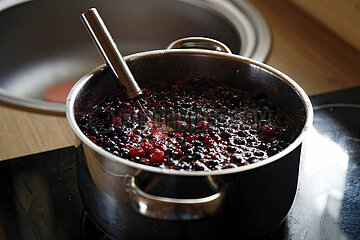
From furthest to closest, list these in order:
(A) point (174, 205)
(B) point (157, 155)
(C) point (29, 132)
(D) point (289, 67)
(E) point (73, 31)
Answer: (E) point (73, 31) → (D) point (289, 67) → (C) point (29, 132) → (B) point (157, 155) → (A) point (174, 205)

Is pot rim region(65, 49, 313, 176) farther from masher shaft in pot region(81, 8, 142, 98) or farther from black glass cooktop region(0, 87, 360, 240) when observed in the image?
black glass cooktop region(0, 87, 360, 240)

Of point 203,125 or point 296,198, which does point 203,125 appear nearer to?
point 203,125

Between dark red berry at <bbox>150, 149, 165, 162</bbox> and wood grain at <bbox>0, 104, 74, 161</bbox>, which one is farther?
wood grain at <bbox>0, 104, 74, 161</bbox>

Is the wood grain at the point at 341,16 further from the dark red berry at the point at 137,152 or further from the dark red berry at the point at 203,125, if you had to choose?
the dark red berry at the point at 137,152

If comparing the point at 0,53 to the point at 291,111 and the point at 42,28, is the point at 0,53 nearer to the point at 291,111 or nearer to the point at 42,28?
the point at 42,28

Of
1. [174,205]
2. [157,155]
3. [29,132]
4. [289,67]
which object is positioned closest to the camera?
[174,205]

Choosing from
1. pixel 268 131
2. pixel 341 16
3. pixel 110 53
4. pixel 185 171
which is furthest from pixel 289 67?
pixel 185 171

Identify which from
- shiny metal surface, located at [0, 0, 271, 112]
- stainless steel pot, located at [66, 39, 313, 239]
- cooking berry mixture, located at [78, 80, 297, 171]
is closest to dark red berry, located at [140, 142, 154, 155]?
cooking berry mixture, located at [78, 80, 297, 171]
